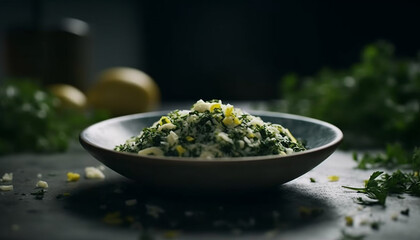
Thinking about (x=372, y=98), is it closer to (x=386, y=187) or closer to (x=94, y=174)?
→ (x=386, y=187)

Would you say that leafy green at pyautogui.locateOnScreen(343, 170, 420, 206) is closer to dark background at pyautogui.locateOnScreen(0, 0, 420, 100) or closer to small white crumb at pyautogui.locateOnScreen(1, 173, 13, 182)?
small white crumb at pyautogui.locateOnScreen(1, 173, 13, 182)

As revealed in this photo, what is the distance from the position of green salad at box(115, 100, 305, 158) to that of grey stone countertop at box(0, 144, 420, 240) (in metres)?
0.12

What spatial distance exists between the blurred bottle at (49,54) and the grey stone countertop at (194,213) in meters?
1.85

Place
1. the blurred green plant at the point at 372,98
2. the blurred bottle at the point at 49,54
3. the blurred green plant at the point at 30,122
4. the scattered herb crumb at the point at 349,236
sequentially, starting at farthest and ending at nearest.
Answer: the blurred bottle at the point at 49,54 → the blurred green plant at the point at 372,98 → the blurred green plant at the point at 30,122 → the scattered herb crumb at the point at 349,236

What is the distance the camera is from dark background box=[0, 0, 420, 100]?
4.72m

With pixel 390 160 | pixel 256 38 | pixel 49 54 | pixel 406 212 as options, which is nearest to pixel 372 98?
pixel 390 160

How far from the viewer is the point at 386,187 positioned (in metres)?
1.41

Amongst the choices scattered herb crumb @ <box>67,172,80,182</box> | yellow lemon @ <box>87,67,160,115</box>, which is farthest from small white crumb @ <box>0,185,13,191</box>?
yellow lemon @ <box>87,67,160,115</box>

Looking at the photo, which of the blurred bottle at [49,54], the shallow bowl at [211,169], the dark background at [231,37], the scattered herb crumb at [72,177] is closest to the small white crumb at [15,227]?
the shallow bowl at [211,169]

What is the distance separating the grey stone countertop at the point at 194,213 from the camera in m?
1.11

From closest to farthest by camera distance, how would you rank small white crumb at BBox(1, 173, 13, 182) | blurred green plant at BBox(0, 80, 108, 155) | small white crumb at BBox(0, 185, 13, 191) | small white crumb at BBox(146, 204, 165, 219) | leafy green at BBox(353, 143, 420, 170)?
small white crumb at BBox(146, 204, 165, 219)
small white crumb at BBox(0, 185, 13, 191)
small white crumb at BBox(1, 173, 13, 182)
leafy green at BBox(353, 143, 420, 170)
blurred green plant at BBox(0, 80, 108, 155)

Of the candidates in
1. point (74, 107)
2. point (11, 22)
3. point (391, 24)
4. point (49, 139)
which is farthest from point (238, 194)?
point (391, 24)

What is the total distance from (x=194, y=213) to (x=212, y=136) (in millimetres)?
202

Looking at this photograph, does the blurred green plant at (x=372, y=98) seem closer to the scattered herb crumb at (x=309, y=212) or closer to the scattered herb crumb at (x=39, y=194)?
the scattered herb crumb at (x=309, y=212)
